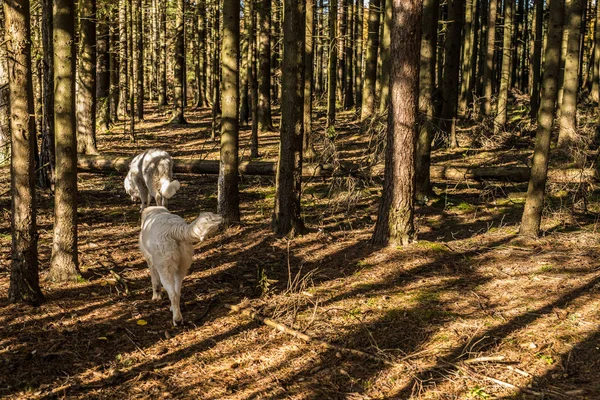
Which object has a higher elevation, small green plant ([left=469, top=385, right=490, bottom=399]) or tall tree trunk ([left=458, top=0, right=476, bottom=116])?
tall tree trunk ([left=458, top=0, right=476, bottom=116])

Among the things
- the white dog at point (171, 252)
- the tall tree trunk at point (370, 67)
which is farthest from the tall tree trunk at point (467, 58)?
the white dog at point (171, 252)


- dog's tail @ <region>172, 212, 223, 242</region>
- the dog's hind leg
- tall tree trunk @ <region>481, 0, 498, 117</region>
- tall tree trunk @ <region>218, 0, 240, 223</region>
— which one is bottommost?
the dog's hind leg

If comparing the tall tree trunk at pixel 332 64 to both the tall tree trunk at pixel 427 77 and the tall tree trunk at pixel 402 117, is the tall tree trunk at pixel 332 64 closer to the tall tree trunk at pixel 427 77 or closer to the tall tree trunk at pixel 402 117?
the tall tree trunk at pixel 427 77

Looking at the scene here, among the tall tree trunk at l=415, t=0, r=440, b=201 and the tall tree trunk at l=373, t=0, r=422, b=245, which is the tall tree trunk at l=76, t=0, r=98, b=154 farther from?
the tall tree trunk at l=373, t=0, r=422, b=245

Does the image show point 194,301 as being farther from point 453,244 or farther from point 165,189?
point 453,244

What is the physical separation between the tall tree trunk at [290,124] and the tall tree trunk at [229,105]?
109 centimetres

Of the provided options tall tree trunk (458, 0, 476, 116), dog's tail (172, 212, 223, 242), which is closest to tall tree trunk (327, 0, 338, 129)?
dog's tail (172, 212, 223, 242)

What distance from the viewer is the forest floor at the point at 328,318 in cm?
512

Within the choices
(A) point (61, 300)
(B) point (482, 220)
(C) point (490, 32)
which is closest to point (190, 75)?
(C) point (490, 32)

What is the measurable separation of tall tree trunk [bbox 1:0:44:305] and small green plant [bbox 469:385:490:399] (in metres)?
5.07

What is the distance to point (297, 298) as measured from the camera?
7039 millimetres

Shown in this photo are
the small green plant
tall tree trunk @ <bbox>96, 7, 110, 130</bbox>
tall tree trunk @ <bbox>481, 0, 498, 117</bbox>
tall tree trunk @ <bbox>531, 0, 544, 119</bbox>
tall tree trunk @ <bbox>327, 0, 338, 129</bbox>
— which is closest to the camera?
the small green plant

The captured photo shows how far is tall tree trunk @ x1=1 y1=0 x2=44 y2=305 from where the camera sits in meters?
6.32

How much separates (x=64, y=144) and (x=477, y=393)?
19.1ft
